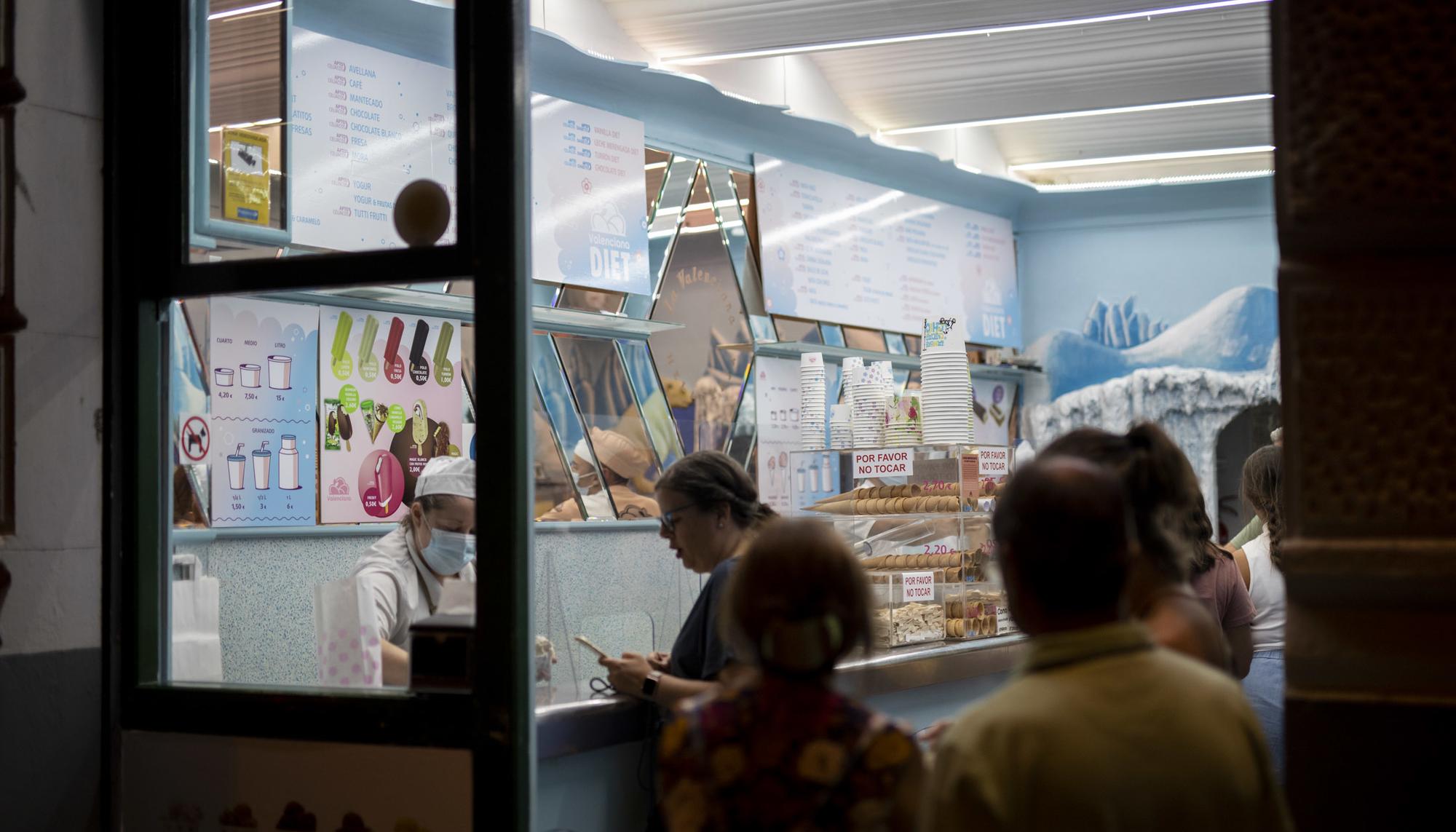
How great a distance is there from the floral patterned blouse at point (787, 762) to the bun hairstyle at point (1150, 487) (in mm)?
561

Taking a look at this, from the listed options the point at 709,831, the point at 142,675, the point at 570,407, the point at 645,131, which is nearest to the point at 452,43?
the point at 142,675

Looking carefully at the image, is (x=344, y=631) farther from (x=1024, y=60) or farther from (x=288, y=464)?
(x=1024, y=60)

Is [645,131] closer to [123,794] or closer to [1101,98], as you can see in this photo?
[1101,98]

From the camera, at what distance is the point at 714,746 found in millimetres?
1642

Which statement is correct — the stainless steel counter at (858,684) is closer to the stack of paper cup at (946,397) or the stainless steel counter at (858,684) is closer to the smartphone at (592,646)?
the smartphone at (592,646)

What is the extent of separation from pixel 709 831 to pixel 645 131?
17.4ft

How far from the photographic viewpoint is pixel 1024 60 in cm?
687

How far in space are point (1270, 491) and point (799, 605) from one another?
8.69ft

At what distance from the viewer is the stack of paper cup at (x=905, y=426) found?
196 inches

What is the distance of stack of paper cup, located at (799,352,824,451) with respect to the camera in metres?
5.55

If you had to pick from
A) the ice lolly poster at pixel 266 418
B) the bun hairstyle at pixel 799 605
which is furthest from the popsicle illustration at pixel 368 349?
the bun hairstyle at pixel 799 605

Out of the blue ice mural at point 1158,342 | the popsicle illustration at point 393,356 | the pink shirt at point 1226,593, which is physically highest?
the blue ice mural at point 1158,342

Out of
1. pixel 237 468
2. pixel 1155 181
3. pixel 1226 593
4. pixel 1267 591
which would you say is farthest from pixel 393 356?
pixel 1155 181

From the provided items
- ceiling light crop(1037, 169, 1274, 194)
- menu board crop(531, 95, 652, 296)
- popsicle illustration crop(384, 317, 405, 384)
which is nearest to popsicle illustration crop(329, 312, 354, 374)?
popsicle illustration crop(384, 317, 405, 384)
